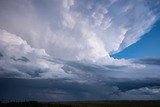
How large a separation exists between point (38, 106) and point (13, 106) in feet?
69.8

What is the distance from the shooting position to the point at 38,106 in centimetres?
18062

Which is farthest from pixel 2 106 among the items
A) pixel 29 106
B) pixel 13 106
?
pixel 29 106

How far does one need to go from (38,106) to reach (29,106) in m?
7.62

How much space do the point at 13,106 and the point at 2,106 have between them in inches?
326

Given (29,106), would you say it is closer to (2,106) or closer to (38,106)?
(38,106)

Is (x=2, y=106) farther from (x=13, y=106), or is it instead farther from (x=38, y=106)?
(x=38, y=106)

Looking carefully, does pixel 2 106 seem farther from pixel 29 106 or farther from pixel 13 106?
pixel 29 106

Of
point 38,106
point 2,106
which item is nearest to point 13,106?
point 2,106

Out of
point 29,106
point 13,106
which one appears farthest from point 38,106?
point 13,106

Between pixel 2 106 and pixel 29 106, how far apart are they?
23.2m

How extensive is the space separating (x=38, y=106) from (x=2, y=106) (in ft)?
91.6

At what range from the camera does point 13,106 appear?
186375 mm

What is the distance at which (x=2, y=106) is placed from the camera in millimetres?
182750

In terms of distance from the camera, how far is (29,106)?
175750mm
